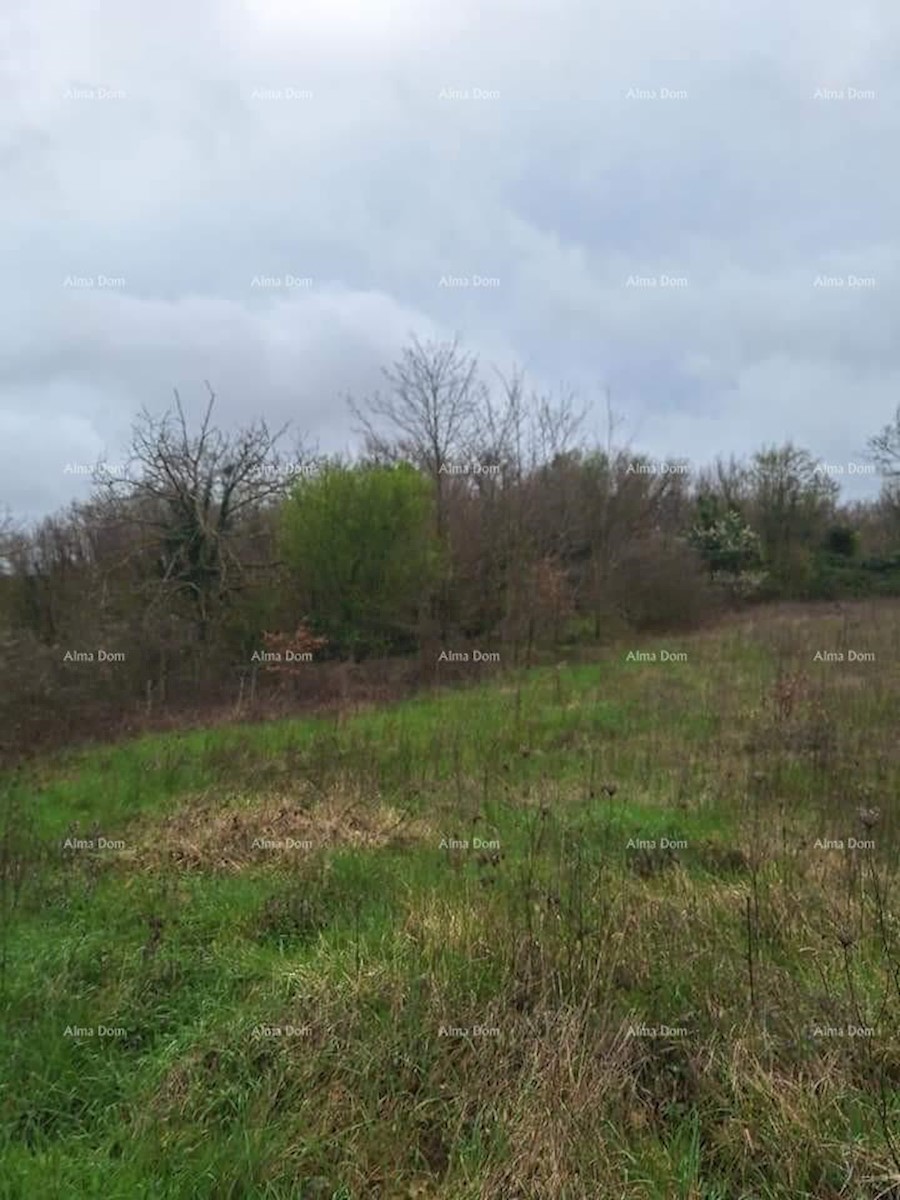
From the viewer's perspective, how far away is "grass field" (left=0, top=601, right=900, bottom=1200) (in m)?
2.78

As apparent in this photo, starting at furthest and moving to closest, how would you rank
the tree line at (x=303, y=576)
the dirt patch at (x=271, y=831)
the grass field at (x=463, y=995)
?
the tree line at (x=303, y=576) < the dirt patch at (x=271, y=831) < the grass field at (x=463, y=995)

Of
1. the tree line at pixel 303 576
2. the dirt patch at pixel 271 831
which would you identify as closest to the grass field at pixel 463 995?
the dirt patch at pixel 271 831

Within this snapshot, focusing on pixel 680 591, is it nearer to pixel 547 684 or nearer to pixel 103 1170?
pixel 547 684

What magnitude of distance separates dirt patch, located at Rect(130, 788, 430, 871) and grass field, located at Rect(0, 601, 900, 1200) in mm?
32

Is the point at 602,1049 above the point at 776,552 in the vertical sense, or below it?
below

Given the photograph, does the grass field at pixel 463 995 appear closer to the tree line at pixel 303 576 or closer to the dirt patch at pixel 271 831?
the dirt patch at pixel 271 831

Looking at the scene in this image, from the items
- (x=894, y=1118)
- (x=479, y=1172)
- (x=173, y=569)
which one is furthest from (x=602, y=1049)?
(x=173, y=569)

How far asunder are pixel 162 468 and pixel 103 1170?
720 inches

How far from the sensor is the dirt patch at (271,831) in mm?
5746

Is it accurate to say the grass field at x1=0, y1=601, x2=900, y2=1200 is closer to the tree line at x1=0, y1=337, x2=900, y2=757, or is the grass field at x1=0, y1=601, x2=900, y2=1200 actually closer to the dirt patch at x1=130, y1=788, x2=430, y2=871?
the dirt patch at x1=130, y1=788, x2=430, y2=871

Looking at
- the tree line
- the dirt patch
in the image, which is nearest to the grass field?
the dirt patch

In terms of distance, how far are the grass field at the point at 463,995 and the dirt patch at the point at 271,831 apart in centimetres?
3

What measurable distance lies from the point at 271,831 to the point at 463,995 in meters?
2.99

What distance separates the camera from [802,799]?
658cm
